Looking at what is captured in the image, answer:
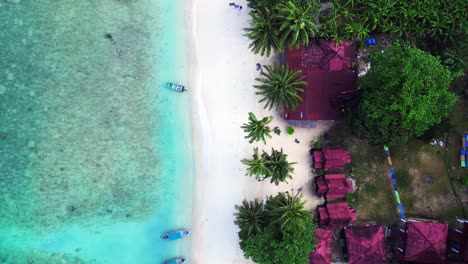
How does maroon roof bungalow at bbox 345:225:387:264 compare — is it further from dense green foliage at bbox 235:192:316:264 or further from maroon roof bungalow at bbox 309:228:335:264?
dense green foliage at bbox 235:192:316:264

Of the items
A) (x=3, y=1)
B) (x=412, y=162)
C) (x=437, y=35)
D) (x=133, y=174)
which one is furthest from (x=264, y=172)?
(x=3, y=1)

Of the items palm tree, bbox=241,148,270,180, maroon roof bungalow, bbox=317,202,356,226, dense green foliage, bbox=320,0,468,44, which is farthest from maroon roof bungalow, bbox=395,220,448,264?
dense green foliage, bbox=320,0,468,44

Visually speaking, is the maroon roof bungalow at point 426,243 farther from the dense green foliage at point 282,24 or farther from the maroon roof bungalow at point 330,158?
the dense green foliage at point 282,24

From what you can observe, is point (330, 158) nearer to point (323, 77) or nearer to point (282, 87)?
point (323, 77)

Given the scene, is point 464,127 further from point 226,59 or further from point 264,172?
point 226,59

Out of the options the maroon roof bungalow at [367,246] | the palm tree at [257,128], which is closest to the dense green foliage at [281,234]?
the maroon roof bungalow at [367,246]
